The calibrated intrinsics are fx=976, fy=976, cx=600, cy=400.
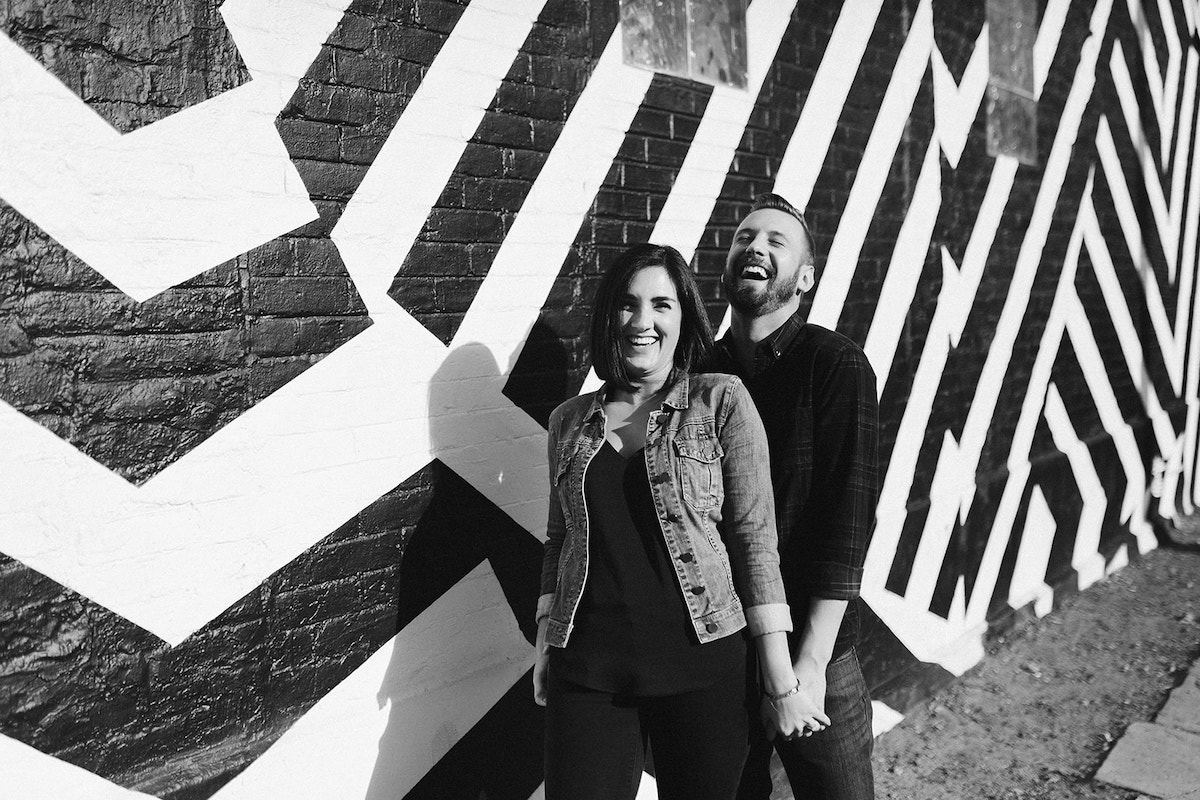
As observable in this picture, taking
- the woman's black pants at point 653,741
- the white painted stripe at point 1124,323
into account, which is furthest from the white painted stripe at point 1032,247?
the woman's black pants at point 653,741

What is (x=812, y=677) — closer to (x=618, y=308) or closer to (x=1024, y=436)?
(x=618, y=308)

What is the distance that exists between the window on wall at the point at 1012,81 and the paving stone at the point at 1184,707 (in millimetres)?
2842

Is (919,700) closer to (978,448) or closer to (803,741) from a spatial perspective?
(978,448)

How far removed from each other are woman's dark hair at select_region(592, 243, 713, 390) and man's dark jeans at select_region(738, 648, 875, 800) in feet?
2.81

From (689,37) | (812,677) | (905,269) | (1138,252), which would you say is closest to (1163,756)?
(905,269)

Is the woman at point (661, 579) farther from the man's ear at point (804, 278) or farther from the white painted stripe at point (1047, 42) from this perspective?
the white painted stripe at point (1047, 42)

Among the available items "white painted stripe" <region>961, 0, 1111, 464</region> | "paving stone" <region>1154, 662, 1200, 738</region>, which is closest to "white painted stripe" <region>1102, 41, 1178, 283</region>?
"white painted stripe" <region>961, 0, 1111, 464</region>

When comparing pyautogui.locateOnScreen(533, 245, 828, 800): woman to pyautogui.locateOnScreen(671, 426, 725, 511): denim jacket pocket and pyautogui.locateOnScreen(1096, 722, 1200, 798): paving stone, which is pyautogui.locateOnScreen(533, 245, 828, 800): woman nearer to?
pyautogui.locateOnScreen(671, 426, 725, 511): denim jacket pocket

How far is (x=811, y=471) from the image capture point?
228 centimetres

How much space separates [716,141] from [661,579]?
6.91 ft

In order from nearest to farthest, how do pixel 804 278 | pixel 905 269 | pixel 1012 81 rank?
pixel 804 278 → pixel 905 269 → pixel 1012 81

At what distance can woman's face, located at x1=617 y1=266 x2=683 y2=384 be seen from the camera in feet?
7.27

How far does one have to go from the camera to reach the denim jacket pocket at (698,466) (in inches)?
84.0

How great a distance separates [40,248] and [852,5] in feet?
11.2
